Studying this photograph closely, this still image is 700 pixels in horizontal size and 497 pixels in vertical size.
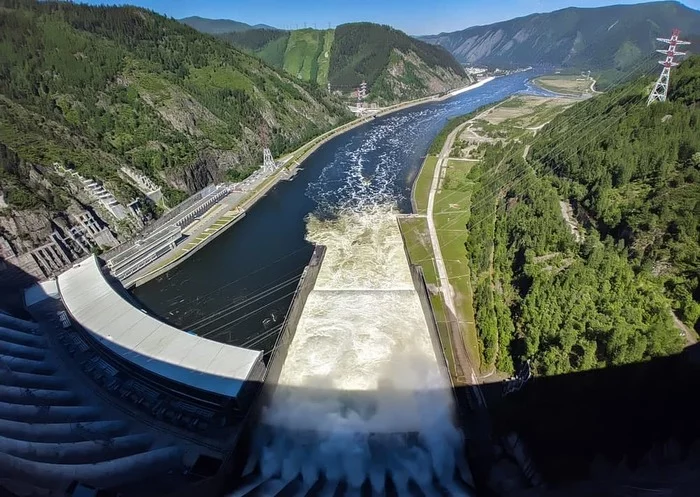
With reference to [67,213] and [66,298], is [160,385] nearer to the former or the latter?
[66,298]

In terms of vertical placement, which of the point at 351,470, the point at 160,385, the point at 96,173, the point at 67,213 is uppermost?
the point at 96,173

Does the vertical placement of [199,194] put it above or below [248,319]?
above

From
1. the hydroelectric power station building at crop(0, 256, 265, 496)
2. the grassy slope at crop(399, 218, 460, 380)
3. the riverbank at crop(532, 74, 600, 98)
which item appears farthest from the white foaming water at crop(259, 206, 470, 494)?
the riverbank at crop(532, 74, 600, 98)

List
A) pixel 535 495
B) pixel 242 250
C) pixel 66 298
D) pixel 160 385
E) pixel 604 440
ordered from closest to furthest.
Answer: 1. pixel 535 495
2. pixel 604 440
3. pixel 160 385
4. pixel 66 298
5. pixel 242 250

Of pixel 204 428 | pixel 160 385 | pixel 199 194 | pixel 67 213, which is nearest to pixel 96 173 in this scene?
pixel 67 213

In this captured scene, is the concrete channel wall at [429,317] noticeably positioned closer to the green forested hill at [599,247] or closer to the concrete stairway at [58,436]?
the green forested hill at [599,247]

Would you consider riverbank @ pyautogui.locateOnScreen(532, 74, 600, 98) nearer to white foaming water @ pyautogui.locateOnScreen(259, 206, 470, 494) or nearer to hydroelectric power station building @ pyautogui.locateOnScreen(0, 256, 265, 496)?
white foaming water @ pyautogui.locateOnScreen(259, 206, 470, 494)

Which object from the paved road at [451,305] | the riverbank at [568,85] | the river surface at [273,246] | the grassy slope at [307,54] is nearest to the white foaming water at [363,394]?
the paved road at [451,305]
